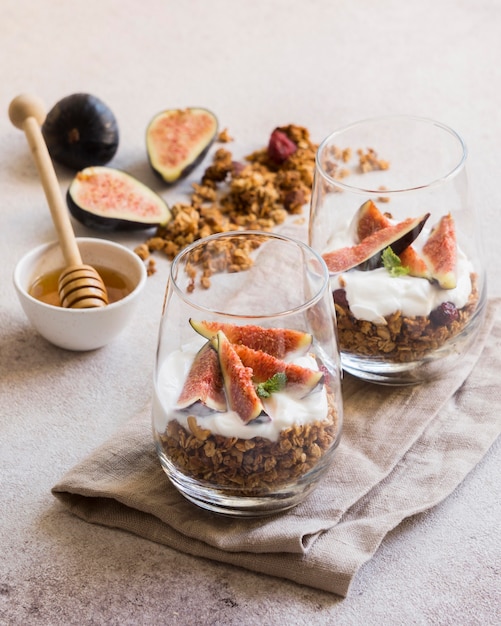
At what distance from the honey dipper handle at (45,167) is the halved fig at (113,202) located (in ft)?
0.46

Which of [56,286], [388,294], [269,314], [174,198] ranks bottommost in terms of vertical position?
[174,198]

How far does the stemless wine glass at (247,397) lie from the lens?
1.33m

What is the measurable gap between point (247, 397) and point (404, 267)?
0.46 m

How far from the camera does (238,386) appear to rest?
1327 mm

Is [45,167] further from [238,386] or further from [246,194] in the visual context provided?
[238,386]

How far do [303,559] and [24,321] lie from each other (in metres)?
0.88

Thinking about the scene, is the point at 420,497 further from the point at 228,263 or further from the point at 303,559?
the point at 228,263

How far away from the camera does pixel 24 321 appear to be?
197 centimetres

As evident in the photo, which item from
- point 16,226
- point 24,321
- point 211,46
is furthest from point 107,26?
point 24,321

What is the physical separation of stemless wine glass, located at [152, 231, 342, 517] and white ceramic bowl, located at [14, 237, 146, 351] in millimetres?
369

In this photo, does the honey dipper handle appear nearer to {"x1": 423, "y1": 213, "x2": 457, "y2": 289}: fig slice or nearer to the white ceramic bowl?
the white ceramic bowl

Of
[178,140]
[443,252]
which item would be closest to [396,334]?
[443,252]

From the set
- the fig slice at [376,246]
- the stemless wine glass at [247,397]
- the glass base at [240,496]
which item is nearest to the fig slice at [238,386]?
the stemless wine glass at [247,397]

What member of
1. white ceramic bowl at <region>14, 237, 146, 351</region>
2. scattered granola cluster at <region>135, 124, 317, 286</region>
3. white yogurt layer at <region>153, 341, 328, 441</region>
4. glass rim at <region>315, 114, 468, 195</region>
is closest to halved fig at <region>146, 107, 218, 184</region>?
scattered granola cluster at <region>135, 124, 317, 286</region>
